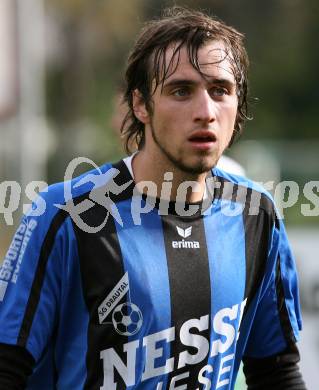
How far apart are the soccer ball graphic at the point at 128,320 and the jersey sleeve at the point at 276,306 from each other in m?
0.52

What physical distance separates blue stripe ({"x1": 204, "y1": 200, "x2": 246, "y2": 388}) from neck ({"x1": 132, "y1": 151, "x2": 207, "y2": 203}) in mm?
131

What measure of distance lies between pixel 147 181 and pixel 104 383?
656 mm

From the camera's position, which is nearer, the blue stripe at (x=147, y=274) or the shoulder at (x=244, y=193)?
the blue stripe at (x=147, y=274)

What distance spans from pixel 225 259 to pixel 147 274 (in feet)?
0.97

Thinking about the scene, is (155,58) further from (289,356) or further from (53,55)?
(53,55)

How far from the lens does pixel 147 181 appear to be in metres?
3.32

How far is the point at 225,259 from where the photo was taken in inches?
132

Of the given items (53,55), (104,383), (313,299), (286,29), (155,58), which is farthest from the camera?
(286,29)

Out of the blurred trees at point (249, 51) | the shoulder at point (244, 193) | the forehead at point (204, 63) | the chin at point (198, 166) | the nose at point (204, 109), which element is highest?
the blurred trees at point (249, 51)

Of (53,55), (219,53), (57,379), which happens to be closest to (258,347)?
(57,379)

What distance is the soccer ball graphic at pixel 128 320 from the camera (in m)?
3.15

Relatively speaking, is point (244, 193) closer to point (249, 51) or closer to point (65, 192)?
point (65, 192)

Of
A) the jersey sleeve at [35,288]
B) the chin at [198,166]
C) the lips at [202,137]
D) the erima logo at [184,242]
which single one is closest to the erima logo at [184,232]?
the erima logo at [184,242]

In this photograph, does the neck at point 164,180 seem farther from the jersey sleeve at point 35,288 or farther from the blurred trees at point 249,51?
the blurred trees at point 249,51
